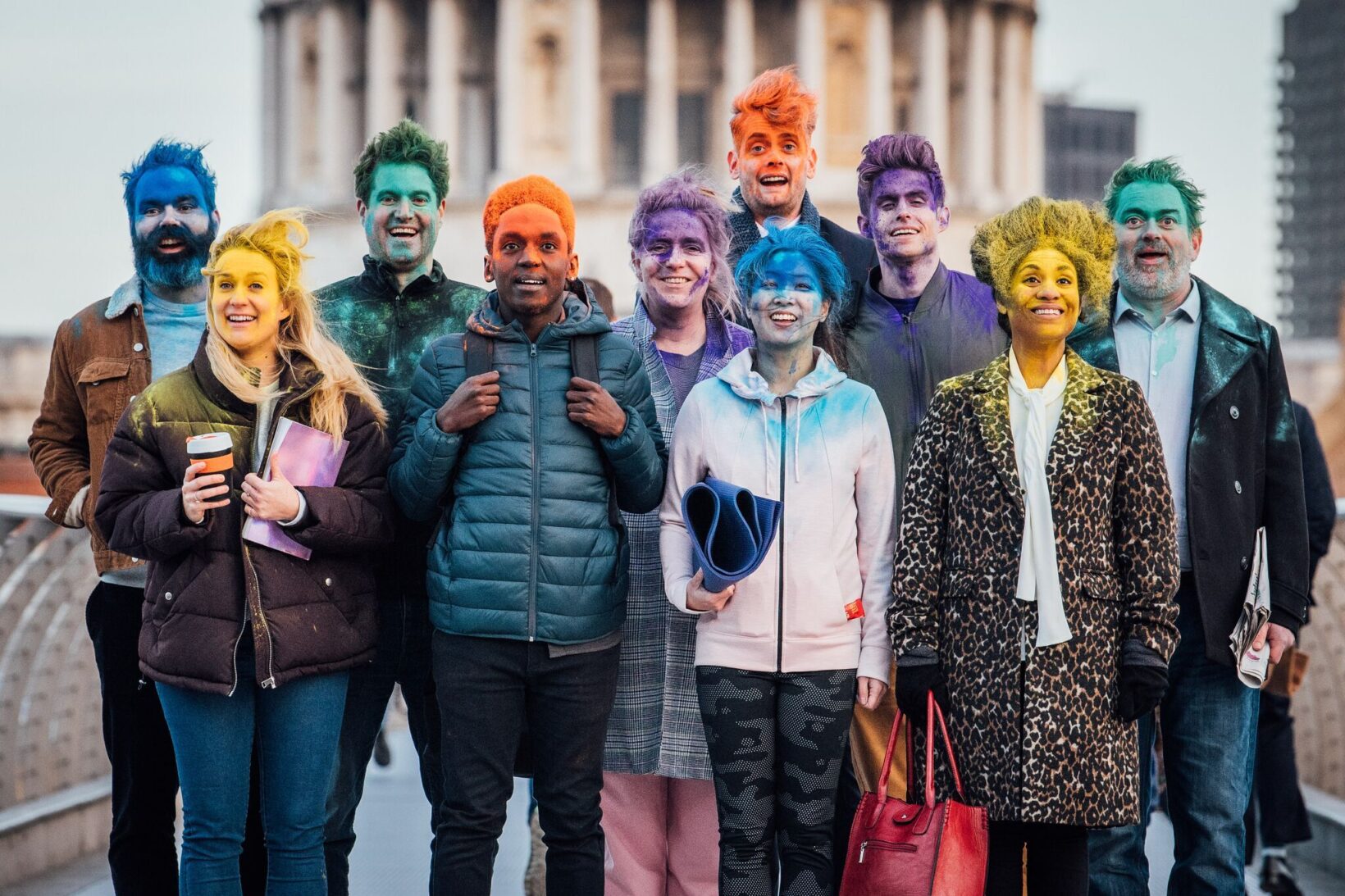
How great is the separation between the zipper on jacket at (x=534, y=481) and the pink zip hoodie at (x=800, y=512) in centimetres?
41

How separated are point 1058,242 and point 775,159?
125 centimetres

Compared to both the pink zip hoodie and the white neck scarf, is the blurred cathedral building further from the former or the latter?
the white neck scarf

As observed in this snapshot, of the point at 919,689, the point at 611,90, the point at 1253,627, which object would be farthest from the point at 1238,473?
the point at 611,90

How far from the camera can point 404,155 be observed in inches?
221

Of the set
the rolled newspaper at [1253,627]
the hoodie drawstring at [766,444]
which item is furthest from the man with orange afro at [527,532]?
the rolled newspaper at [1253,627]

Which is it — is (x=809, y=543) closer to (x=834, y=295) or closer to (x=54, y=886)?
(x=834, y=295)

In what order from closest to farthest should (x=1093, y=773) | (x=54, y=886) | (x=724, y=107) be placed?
(x=1093, y=773) < (x=54, y=886) < (x=724, y=107)

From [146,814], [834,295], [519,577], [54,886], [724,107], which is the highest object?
[724,107]

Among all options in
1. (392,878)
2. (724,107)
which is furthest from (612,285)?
(392,878)

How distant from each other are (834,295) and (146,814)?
2.46m

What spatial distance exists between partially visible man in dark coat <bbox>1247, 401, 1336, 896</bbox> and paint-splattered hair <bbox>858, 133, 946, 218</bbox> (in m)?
2.30

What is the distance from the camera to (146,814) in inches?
205

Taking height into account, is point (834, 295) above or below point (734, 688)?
above

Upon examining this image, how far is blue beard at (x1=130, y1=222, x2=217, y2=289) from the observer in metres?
5.45
